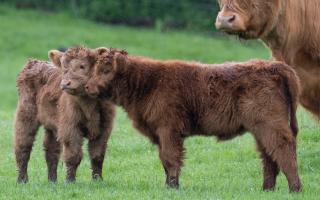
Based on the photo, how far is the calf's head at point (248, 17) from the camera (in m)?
9.32

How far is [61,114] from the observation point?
10.3 m

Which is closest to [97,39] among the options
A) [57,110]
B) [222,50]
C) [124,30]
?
[124,30]

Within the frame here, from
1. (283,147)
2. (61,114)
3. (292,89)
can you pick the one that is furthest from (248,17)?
(61,114)

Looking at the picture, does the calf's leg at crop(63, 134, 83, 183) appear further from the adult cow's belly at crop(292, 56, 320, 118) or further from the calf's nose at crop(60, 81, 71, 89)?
the adult cow's belly at crop(292, 56, 320, 118)

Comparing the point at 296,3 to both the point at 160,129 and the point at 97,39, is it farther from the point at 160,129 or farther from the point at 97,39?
the point at 97,39

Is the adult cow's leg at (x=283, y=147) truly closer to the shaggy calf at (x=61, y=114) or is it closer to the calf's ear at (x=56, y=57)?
the shaggy calf at (x=61, y=114)

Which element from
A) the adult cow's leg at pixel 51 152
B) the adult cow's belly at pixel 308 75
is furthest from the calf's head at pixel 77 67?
the adult cow's belly at pixel 308 75

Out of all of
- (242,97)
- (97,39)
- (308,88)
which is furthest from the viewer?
(97,39)

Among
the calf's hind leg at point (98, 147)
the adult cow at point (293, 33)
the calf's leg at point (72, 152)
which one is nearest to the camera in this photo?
the adult cow at point (293, 33)

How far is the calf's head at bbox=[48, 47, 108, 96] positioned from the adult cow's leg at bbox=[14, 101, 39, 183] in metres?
1.02

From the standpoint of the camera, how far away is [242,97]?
30.5 feet

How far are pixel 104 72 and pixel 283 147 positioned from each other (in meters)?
2.13

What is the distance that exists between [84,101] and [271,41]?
7.11 ft

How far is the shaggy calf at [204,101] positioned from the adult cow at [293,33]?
0.52 m
